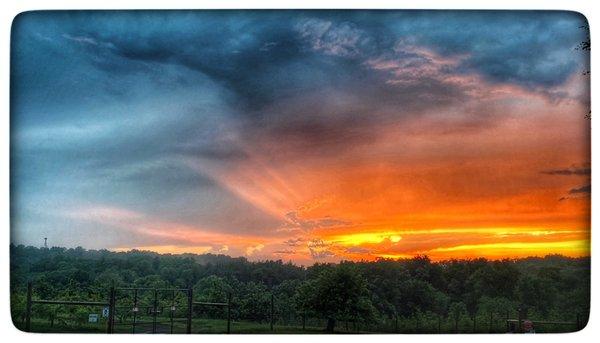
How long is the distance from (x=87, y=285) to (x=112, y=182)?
121 cm

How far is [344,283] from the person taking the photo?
895cm

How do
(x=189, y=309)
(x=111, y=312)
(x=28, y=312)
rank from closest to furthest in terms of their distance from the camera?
(x=28, y=312), (x=111, y=312), (x=189, y=309)

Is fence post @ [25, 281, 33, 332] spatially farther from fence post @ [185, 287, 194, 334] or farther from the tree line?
fence post @ [185, 287, 194, 334]

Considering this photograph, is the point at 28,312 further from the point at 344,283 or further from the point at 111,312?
the point at 344,283

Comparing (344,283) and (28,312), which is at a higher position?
(344,283)

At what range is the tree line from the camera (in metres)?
8.74

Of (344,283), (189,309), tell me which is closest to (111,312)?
(189,309)

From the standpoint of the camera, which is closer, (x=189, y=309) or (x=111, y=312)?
(x=111, y=312)

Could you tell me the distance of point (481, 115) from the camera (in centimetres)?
868

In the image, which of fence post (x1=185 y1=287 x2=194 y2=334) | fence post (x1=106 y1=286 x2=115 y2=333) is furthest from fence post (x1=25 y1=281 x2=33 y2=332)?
fence post (x1=185 y1=287 x2=194 y2=334)

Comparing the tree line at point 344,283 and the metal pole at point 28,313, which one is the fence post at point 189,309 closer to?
the tree line at point 344,283

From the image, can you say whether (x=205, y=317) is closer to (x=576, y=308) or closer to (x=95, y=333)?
(x=95, y=333)

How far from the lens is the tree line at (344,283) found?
874cm

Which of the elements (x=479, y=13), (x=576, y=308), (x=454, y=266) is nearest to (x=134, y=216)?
(x=454, y=266)
